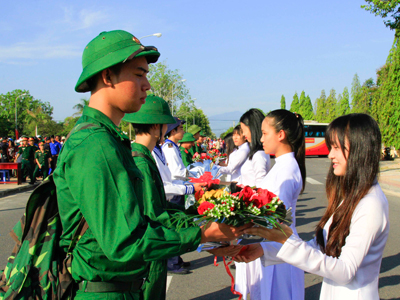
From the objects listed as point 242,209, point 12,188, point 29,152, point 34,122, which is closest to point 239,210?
point 242,209

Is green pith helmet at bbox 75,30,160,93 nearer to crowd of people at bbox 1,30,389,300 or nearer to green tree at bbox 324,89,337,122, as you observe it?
crowd of people at bbox 1,30,389,300

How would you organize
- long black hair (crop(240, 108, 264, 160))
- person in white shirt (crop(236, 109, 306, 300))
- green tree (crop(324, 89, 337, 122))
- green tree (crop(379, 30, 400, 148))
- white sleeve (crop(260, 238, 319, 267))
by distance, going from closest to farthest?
white sleeve (crop(260, 238, 319, 267))
person in white shirt (crop(236, 109, 306, 300))
long black hair (crop(240, 108, 264, 160))
green tree (crop(379, 30, 400, 148))
green tree (crop(324, 89, 337, 122))

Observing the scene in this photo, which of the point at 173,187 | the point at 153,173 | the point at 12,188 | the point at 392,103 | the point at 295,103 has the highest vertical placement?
the point at 295,103

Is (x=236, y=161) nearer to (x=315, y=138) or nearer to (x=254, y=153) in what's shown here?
(x=254, y=153)

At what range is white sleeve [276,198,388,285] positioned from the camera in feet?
6.13

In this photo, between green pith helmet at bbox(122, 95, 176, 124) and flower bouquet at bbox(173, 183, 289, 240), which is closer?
flower bouquet at bbox(173, 183, 289, 240)

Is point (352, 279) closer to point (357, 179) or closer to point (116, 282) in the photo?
point (357, 179)

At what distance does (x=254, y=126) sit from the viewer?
4707mm

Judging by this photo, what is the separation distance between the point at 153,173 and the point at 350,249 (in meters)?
1.41

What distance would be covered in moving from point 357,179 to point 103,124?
1458mm

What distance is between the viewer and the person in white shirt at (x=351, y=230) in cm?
189

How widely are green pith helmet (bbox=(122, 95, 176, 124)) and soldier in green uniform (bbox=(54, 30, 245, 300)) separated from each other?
50.2 inches

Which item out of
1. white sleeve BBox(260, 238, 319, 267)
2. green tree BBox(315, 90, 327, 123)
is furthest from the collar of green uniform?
green tree BBox(315, 90, 327, 123)

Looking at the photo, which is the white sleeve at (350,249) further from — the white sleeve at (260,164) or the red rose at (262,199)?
the white sleeve at (260,164)
